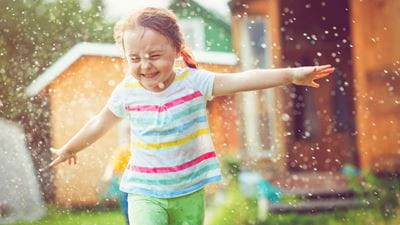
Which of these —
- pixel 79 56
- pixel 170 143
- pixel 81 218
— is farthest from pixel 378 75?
pixel 170 143

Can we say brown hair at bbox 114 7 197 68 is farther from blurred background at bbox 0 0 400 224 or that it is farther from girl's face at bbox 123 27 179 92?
blurred background at bbox 0 0 400 224

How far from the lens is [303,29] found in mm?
5387

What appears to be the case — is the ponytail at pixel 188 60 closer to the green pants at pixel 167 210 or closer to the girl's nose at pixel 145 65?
the girl's nose at pixel 145 65

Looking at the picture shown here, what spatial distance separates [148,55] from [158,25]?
78 mm

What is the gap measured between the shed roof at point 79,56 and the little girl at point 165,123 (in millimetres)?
2189

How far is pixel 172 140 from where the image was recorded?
7.72ft

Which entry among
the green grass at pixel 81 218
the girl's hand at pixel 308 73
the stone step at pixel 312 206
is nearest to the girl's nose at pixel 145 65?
the girl's hand at pixel 308 73

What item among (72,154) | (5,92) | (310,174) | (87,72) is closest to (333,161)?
(310,174)

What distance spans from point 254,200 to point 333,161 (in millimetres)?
816

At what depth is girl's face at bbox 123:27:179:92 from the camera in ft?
7.64

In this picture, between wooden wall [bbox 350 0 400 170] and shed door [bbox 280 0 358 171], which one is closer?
wooden wall [bbox 350 0 400 170]

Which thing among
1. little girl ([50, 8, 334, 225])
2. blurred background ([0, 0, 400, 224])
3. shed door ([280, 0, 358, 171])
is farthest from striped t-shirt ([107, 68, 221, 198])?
shed door ([280, 0, 358, 171])

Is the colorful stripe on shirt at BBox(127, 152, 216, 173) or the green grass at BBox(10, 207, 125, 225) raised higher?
the colorful stripe on shirt at BBox(127, 152, 216, 173)

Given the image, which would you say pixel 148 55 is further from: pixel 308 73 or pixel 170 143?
pixel 308 73
